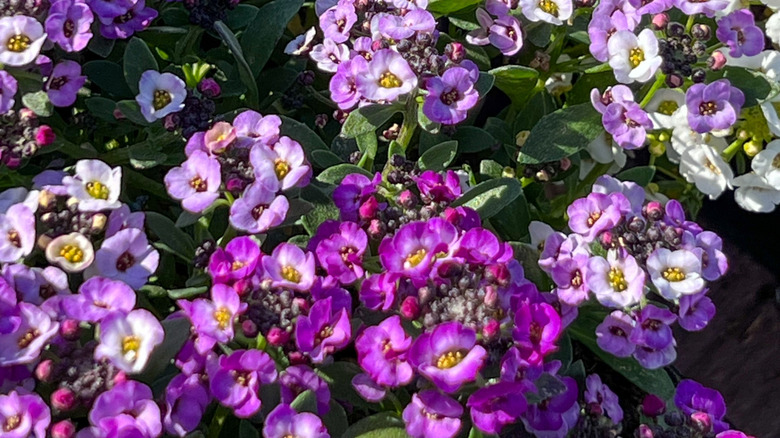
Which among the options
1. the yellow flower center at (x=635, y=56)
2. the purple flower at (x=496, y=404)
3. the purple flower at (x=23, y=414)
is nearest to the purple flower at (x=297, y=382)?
the purple flower at (x=496, y=404)

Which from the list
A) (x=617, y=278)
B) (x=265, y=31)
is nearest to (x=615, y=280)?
(x=617, y=278)

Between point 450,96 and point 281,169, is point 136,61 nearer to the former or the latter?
point 281,169

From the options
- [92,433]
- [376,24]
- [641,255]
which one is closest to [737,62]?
[641,255]

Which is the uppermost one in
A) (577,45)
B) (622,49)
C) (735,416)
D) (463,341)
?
(622,49)

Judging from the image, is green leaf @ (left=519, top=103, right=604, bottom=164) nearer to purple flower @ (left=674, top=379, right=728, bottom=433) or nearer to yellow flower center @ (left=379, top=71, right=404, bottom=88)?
yellow flower center @ (left=379, top=71, right=404, bottom=88)

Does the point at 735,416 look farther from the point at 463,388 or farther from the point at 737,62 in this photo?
the point at 463,388
